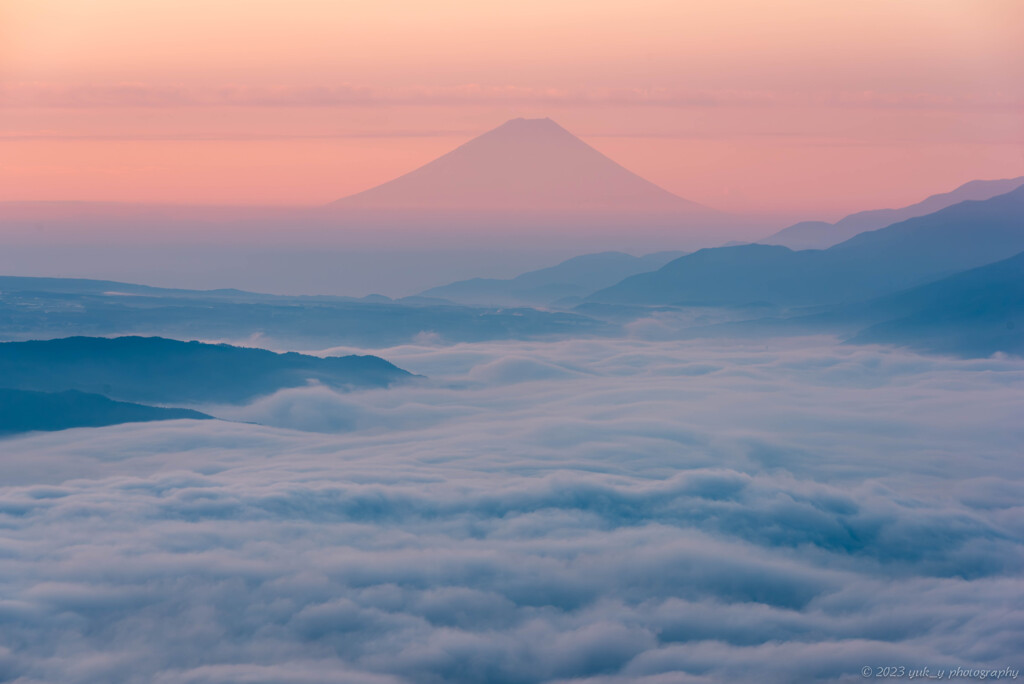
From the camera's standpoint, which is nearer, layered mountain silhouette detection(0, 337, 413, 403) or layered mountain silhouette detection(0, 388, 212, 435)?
layered mountain silhouette detection(0, 388, 212, 435)

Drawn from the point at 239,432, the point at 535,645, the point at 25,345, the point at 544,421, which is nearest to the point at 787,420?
the point at 544,421

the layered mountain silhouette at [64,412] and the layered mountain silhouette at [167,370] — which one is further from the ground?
the layered mountain silhouette at [167,370]

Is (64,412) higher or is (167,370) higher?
(167,370)

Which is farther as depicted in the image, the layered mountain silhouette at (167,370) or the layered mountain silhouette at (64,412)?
the layered mountain silhouette at (167,370)

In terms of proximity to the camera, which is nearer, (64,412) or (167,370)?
(64,412)

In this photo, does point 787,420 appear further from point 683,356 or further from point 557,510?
point 683,356
